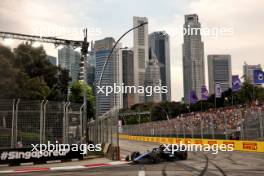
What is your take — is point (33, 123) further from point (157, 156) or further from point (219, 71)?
point (219, 71)

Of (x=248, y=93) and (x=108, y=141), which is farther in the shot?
(x=248, y=93)

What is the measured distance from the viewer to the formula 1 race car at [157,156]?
1989cm

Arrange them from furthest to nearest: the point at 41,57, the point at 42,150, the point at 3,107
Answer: the point at 41,57 → the point at 42,150 → the point at 3,107

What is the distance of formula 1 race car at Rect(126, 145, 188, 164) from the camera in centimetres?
1989

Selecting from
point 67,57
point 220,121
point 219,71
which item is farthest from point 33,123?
point 219,71

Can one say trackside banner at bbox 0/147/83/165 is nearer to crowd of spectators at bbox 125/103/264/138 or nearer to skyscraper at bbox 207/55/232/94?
crowd of spectators at bbox 125/103/264/138

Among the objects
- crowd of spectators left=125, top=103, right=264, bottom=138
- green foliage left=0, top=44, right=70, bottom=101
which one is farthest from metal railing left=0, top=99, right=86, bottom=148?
green foliage left=0, top=44, right=70, bottom=101

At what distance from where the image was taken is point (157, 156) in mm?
20281

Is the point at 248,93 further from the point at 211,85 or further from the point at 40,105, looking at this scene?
the point at 40,105

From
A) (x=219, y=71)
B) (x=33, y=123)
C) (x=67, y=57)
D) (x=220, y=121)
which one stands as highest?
(x=219, y=71)

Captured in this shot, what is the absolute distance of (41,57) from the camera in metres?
58.8

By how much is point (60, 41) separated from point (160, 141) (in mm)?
19669

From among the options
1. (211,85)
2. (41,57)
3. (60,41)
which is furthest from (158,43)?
(60,41)

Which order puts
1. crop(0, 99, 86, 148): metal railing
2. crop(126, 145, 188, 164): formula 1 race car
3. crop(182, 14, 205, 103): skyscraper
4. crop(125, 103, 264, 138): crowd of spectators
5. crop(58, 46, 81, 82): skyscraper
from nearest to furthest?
crop(126, 145, 188, 164): formula 1 race car, crop(0, 99, 86, 148): metal railing, crop(125, 103, 264, 138): crowd of spectators, crop(58, 46, 81, 82): skyscraper, crop(182, 14, 205, 103): skyscraper
